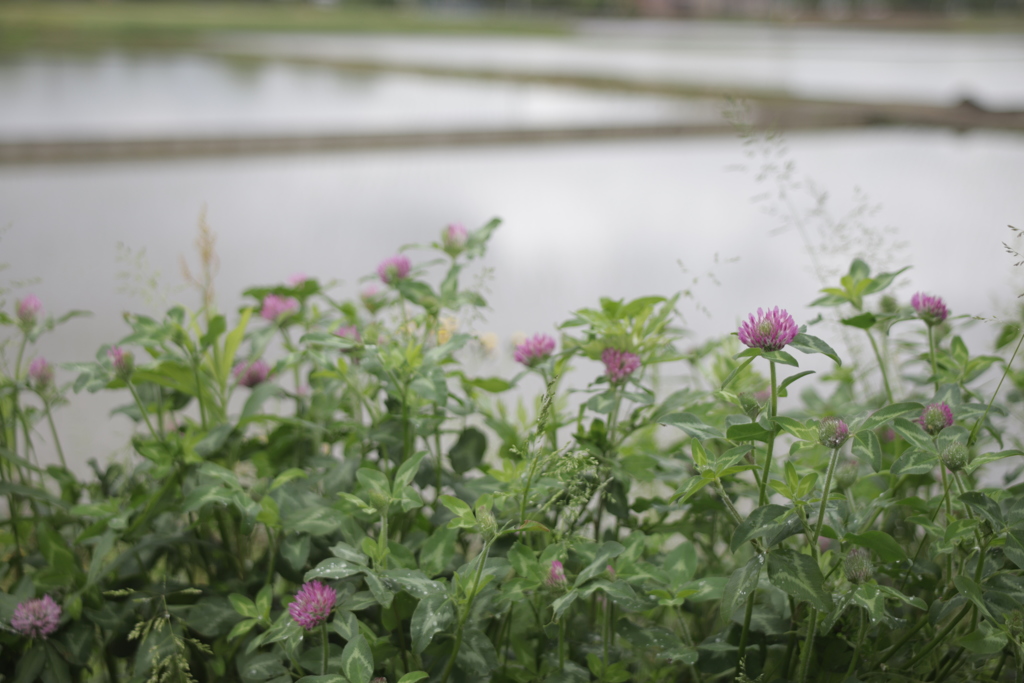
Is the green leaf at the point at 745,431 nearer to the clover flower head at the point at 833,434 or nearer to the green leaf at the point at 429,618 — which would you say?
the clover flower head at the point at 833,434

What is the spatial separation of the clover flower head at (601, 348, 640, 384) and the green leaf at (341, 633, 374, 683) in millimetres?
226

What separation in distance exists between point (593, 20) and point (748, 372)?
4552 millimetres

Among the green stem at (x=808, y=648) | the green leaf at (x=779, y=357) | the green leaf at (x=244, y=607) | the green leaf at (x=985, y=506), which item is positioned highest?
the green leaf at (x=779, y=357)

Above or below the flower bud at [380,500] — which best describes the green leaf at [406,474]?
above

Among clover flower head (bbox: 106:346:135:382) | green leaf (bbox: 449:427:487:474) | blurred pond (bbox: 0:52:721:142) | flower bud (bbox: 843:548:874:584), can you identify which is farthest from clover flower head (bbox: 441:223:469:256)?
blurred pond (bbox: 0:52:721:142)

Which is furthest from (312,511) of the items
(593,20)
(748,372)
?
(593,20)

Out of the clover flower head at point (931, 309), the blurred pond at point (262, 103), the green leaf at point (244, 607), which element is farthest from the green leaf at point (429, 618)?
the blurred pond at point (262, 103)

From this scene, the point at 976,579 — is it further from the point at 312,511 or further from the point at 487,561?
the point at 312,511

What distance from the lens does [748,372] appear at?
59cm

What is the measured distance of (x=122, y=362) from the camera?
52 cm

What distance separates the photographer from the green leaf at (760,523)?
397 millimetres

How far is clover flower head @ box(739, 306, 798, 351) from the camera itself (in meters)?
0.42

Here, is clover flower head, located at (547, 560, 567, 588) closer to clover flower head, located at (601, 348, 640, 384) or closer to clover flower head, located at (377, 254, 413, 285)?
clover flower head, located at (601, 348, 640, 384)

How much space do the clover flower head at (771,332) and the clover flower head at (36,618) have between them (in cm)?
47
